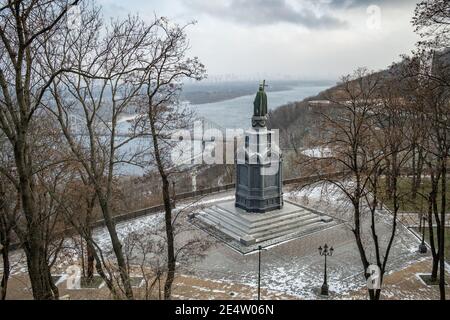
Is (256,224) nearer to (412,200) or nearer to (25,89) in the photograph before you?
(412,200)

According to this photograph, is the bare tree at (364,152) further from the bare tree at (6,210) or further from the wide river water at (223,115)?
the bare tree at (6,210)

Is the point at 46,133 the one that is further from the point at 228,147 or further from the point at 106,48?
the point at 228,147

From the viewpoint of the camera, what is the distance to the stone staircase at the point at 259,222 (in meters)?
19.0

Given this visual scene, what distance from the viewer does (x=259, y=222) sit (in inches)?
774

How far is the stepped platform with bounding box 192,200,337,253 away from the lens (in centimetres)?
1859

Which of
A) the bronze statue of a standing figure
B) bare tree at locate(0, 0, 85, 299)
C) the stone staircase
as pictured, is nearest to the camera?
bare tree at locate(0, 0, 85, 299)

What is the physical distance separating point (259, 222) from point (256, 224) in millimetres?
304

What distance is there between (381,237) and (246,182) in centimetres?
776

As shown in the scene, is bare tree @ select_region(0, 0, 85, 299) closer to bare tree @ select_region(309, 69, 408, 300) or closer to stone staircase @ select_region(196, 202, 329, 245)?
bare tree @ select_region(309, 69, 408, 300)

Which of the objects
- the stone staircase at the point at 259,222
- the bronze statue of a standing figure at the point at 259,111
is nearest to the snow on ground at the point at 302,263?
the stone staircase at the point at 259,222

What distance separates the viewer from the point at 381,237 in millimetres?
19109

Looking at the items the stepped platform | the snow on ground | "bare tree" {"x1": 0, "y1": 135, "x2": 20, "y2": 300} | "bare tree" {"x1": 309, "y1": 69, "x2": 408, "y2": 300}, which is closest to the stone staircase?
the stepped platform

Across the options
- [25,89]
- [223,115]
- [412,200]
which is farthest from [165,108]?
[223,115]

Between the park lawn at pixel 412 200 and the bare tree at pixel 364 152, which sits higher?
the bare tree at pixel 364 152
